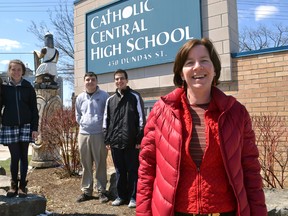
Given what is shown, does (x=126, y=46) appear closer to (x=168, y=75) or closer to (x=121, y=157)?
(x=168, y=75)

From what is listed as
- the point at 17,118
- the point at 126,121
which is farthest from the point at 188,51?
the point at 17,118

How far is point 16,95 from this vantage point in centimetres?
395

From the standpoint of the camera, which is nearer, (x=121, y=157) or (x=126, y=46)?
(x=121, y=157)

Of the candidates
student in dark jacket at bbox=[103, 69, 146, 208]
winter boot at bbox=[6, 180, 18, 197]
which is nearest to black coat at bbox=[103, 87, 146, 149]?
student in dark jacket at bbox=[103, 69, 146, 208]

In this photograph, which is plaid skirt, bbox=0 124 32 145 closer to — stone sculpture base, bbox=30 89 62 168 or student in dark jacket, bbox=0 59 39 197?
student in dark jacket, bbox=0 59 39 197

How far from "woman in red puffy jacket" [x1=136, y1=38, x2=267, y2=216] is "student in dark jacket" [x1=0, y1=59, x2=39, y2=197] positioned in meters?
2.60

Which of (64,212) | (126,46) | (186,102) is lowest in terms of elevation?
(64,212)

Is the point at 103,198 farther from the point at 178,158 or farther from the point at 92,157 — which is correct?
the point at 178,158

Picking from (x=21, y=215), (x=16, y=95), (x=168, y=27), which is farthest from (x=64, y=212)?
(x=168, y=27)

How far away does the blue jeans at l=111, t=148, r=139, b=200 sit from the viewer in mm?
4367

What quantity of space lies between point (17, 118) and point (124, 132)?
1358 millimetres

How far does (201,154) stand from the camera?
1.64m

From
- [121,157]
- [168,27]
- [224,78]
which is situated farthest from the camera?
[168,27]

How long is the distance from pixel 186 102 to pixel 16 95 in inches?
112
